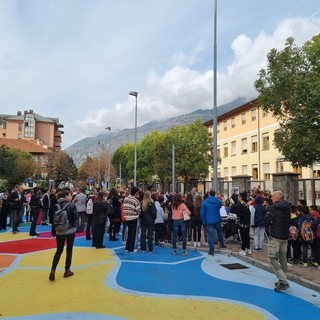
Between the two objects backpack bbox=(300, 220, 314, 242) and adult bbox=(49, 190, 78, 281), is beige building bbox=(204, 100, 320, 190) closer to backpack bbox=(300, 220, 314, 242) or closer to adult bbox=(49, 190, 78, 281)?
backpack bbox=(300, 220, 314, 242)

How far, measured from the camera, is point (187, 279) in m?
7.77

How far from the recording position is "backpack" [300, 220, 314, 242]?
8578mm

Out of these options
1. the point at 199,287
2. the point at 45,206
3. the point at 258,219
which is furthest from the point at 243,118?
the point at 199,287

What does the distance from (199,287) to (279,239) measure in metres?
1.88

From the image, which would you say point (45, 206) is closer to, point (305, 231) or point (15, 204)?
point (15, 204)

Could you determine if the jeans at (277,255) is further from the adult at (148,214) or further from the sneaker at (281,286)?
the adult at (148,214)

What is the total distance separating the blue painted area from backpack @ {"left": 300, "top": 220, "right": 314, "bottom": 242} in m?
2.25

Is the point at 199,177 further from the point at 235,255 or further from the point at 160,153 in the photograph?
the point at 235,255

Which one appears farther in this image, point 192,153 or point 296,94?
point 192,153

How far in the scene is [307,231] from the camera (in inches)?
340

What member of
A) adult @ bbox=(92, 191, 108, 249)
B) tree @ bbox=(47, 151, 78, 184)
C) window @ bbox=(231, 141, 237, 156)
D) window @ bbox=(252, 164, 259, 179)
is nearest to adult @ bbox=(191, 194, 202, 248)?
adult @ bbox=(92, 191, 108, 249)

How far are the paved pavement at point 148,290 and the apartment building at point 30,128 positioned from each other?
359ft

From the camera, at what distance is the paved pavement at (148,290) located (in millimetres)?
5684

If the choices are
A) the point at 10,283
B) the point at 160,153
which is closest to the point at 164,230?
the point at 10,283
